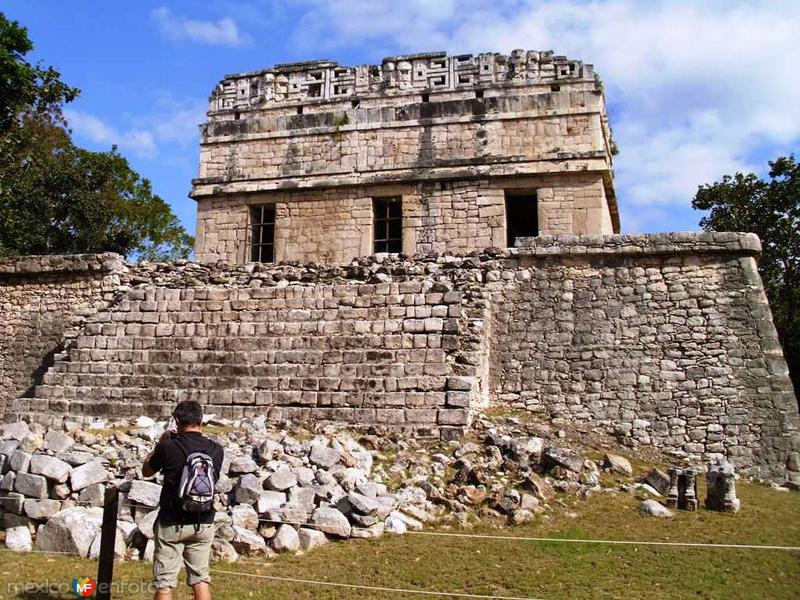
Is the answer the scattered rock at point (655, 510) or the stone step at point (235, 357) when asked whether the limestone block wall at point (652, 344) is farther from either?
the scattered rock at point (655, 510)

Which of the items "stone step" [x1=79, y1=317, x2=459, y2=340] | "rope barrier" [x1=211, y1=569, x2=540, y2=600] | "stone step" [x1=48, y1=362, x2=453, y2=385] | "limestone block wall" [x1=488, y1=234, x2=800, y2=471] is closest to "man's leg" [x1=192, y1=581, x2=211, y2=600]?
"rope barrier" [x1=211, y1=569, x2=540, y2=600]

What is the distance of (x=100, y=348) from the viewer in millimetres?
11547

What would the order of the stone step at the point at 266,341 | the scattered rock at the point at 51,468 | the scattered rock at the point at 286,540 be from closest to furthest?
the scattered rock at the point at 286,540, the scattered rock at the point at 51,468, the stone step at the point at 266,341

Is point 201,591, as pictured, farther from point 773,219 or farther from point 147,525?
point 773,219

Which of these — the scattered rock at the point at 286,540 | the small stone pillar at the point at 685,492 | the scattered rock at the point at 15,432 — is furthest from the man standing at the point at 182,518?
the small stone pillar at the point at 685,492

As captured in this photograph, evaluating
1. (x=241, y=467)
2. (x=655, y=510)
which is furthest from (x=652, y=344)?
(x=241, y=467)

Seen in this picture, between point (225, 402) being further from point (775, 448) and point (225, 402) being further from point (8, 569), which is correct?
point (775, 448)

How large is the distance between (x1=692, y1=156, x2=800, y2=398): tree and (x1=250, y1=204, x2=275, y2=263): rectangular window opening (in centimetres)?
1227

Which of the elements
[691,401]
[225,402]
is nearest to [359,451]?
[225,402]

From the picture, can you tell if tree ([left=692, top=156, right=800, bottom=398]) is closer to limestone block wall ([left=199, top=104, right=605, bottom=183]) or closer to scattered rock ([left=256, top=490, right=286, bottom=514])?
limestone block wall ([left=199, top=104, right=605, bottom=183])

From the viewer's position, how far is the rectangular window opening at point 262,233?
16156 mm

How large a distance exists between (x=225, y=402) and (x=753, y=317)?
7.69m

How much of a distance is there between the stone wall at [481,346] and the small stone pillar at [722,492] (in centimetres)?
259

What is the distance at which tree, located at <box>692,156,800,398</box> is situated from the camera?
63.8 feet
